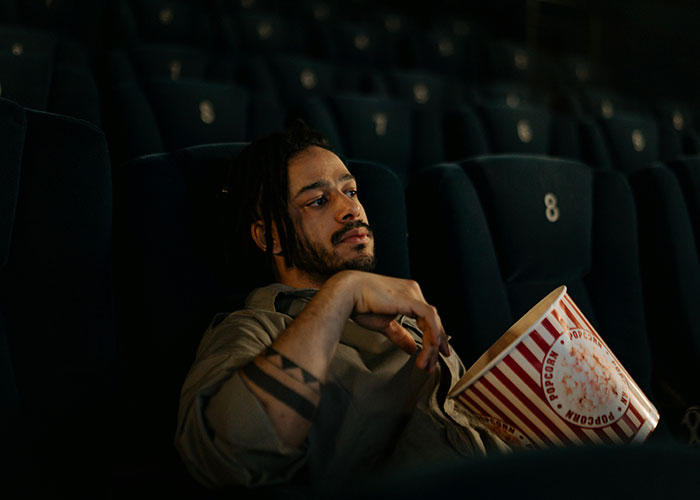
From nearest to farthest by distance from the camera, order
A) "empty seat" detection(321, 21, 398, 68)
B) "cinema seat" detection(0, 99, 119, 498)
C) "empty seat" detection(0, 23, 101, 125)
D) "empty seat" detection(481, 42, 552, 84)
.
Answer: "cinema seat" detection(0, 99, 119, 498)
"empty seat" detection(0, 23, 101, 125)
"empty seat" detection(321, 21, 398, 68)
"empty seat" detection(481, 42, 552, 84)

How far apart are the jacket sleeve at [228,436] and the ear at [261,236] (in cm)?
24

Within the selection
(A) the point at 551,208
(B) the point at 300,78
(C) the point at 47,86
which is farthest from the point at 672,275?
(B) the point at 300,78

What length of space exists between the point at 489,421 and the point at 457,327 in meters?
0.28

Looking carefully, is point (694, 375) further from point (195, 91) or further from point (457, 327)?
point (195, 91)

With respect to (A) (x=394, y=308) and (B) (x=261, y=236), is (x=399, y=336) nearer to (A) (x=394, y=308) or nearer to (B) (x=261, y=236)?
(A) (x=394, y=308)

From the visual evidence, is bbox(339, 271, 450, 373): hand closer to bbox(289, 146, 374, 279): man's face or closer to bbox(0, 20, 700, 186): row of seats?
bbox(289, 146, 374, 279): man's face

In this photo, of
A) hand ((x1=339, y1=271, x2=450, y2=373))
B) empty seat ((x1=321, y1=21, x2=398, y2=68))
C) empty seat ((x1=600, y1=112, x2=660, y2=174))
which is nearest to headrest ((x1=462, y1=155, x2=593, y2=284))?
hand ((x1=339, y1=271, x2=450, y2=373))

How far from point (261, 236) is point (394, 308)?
0.28 m

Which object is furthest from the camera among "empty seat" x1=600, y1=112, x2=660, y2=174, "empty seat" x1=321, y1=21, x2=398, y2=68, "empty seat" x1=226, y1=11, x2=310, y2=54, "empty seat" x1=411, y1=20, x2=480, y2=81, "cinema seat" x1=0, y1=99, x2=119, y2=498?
"empty seat" x1=411, y1=20, x2=480, y2=81

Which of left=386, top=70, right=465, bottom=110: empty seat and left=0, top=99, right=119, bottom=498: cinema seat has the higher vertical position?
left=386, top=70, right=465, bottom=110: empty seat

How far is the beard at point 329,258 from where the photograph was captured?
2.52 feet

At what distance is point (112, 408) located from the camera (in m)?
0.68

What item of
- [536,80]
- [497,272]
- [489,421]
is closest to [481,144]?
[497,272]

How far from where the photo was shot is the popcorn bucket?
52 cm
